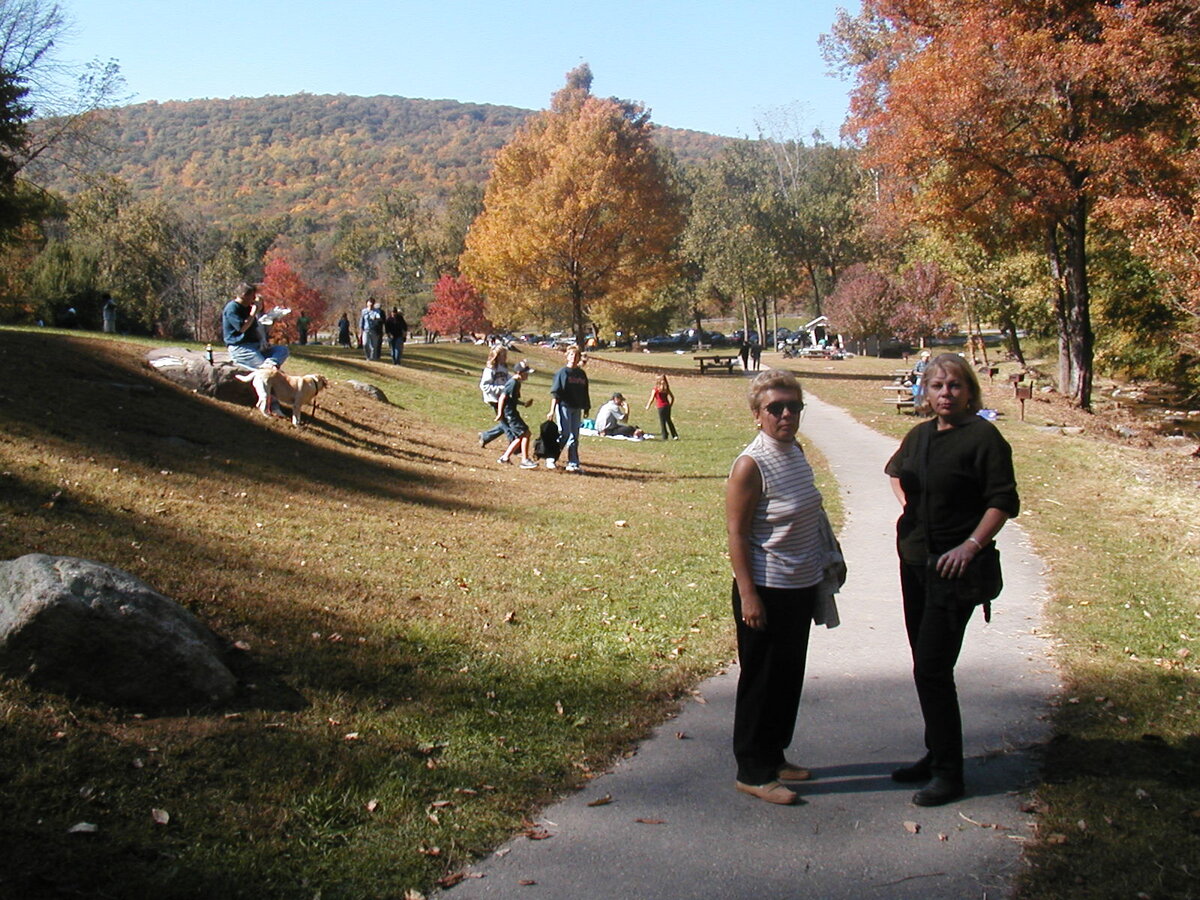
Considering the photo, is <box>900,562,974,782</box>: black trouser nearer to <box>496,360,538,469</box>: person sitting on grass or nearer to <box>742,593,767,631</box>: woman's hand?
<box>742,593,767,631</box>: woman's hand

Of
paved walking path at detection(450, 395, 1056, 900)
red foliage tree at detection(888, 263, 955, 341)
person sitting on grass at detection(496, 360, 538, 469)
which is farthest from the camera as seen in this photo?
red foliage tree at detection(888, 263, 955, 341)

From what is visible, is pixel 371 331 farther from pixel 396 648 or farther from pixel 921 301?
pixel 921 301

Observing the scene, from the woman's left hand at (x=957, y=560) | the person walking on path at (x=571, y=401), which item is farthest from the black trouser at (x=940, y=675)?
the person walking on path at (x=571, y=401)

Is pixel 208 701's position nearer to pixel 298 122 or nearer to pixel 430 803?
pixel 430 803

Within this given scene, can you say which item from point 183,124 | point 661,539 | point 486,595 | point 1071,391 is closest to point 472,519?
point 661,539

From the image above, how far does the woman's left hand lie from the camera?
4.37 m

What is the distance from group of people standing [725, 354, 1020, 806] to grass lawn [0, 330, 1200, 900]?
0.73 meters

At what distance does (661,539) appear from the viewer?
1070 cm

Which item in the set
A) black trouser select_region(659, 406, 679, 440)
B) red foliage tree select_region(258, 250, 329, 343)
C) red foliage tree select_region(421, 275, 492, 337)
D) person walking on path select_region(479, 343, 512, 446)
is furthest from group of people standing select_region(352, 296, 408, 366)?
red foliage tree select_region(421, 275, 492, 337)

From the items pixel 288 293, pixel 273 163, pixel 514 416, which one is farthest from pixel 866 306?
pixel 273 163

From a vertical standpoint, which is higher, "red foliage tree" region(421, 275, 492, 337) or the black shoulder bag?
"red foliage tree" region(421, 275, 492, 337)

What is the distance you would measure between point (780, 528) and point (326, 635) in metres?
3.02

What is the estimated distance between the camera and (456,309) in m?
72.9

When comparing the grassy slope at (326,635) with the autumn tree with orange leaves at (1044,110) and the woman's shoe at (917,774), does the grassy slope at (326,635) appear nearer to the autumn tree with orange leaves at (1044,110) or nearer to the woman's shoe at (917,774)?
the woman's shoe at (917,774)
